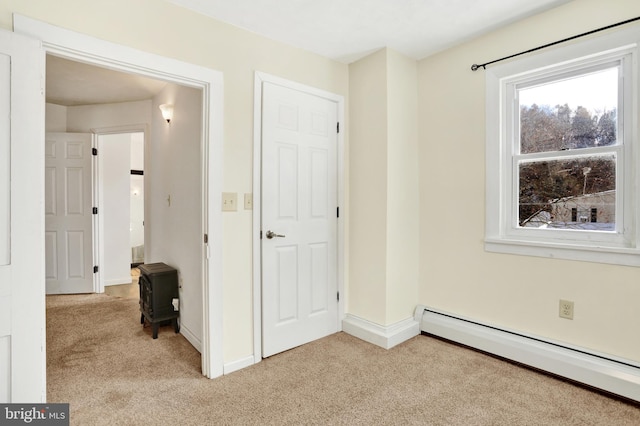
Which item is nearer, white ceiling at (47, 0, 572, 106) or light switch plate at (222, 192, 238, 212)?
white ceiling at (47, 0, 572, 106)

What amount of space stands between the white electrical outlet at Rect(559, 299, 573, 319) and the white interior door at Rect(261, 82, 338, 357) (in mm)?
1674

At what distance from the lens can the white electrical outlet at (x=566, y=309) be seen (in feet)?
7.47

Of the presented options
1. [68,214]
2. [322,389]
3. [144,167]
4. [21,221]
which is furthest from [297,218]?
[68,214]

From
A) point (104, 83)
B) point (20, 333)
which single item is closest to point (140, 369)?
point (20, 333)

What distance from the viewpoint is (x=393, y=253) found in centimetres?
288

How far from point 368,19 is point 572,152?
1648 mm

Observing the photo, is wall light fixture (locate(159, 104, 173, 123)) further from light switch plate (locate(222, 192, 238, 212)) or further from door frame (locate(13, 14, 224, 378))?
light switch plate (locate(222, 192, 238, 212))

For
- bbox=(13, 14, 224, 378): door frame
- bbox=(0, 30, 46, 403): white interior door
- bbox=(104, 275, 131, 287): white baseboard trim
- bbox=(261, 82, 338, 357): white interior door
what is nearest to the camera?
bbox=(0, 30, 46, 403): white interior door

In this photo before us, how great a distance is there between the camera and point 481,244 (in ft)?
8.87

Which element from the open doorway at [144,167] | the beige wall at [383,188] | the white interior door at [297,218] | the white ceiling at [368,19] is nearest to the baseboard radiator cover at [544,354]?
the beige wall at [383,188]

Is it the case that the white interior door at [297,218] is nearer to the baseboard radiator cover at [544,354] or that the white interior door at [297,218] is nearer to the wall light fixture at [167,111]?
the baseboard radiator cover at [544,354]

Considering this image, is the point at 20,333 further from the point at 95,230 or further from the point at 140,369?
the point at 95,230

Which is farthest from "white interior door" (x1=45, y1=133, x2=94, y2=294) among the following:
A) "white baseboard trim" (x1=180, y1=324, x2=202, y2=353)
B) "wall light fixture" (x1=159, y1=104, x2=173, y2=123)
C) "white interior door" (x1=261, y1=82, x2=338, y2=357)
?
"white interior door" (x1=261, y1=82, x2=338, y2=357)

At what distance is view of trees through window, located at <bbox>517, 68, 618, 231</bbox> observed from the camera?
2176 millimetres
